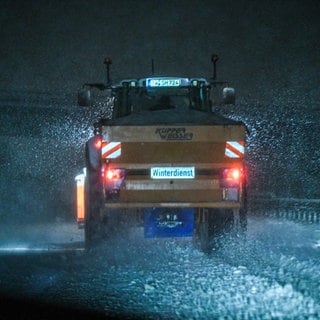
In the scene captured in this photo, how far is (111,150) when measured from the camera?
885 cm

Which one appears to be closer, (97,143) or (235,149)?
(235,149)

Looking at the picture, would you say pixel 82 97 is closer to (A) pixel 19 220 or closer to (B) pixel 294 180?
(A) pixel 19 220

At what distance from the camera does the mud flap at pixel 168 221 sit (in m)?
9.23

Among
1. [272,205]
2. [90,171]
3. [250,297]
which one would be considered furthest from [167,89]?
[272,205]

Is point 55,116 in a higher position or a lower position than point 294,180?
higher

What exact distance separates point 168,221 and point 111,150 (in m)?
1.37

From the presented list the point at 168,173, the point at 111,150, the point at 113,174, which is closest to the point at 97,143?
the point at 111,150

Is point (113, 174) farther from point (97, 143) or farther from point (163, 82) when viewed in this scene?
point (163, 82)

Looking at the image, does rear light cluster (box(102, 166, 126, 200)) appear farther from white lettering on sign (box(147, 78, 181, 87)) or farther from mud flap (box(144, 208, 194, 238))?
white lettering on sign (box(147, 78, 181, 87))

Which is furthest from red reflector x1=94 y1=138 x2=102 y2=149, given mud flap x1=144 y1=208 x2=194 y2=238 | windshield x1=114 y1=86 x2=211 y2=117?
windshield x1=114 y1=86 x2=211 y2=117

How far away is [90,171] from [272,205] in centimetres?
727

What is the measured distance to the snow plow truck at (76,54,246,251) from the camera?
8812 millimetres

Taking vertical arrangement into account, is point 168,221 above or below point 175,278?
above

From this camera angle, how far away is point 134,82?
1054 cm
